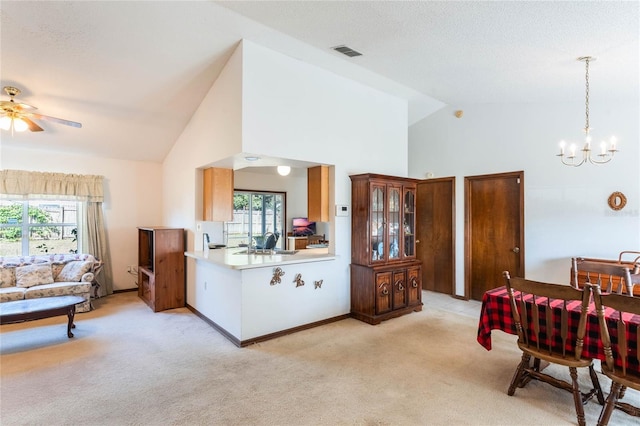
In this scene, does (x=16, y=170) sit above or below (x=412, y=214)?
above

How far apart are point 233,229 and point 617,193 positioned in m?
6.64

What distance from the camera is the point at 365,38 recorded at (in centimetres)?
328

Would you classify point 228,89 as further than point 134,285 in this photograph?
No

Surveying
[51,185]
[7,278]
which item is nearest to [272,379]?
[7,278]

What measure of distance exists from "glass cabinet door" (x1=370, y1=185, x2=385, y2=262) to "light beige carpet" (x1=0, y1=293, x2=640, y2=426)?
95 cm

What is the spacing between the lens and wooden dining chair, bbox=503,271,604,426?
2.11 meters

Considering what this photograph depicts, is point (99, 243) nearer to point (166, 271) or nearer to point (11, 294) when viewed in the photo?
point (11, 294)

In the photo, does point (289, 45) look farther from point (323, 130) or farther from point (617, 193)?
point (617, 193)

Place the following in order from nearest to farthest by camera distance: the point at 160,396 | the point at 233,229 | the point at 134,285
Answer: the point at 160,396 → the point at 134,285 → the point at 233,229

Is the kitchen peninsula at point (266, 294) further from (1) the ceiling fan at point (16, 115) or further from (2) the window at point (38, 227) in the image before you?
(2) the window at point (38, 227)

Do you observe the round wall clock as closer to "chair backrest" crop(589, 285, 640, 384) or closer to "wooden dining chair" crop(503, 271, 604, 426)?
"wooden dining chair" crop(503, 271, 604, 426)

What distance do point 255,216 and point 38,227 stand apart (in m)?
3.87

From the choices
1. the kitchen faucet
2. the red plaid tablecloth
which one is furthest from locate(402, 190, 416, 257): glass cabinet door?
the kitchen faucet

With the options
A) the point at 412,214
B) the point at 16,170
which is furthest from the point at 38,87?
the point at 412,214
